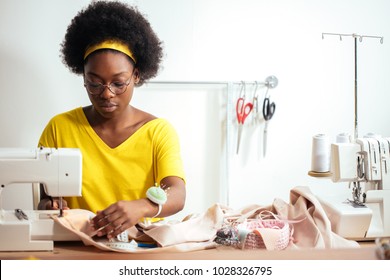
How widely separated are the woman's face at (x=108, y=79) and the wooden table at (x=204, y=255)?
1.73ft

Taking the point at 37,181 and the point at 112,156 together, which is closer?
the point at 37,181

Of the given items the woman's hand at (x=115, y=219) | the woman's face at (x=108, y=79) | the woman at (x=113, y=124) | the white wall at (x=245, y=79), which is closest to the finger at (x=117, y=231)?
the woman's hand at (x=115, y=219)

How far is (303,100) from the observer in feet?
9.11

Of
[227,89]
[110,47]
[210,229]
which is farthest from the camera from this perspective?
[227,89]

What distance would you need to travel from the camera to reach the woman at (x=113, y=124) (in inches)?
75.0

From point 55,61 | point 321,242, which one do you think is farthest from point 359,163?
point 55,61

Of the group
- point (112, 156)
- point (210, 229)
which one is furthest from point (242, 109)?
point (210, 229)

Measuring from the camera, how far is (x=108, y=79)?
1880 mm

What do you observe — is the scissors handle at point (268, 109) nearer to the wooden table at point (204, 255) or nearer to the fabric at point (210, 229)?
the fabric at point (210, 229)

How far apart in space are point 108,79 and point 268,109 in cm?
104

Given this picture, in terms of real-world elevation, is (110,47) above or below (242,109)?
above

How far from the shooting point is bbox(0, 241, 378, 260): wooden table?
1.52 metres

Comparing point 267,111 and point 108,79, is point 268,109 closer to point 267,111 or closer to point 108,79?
point 267,111

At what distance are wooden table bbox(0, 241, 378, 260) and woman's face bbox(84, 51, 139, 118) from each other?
53 centimetres
